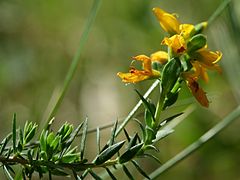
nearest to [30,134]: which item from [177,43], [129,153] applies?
[129,153]

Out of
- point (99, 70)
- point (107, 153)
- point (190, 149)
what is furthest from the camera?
point (99, 70)

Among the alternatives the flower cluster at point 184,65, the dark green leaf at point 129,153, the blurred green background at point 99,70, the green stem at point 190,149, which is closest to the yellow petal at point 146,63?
the flower cluster at point 184,65

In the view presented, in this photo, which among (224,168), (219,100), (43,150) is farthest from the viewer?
(219,100)

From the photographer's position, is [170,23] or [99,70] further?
[99,70]

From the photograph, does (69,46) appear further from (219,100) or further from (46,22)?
(219,100)

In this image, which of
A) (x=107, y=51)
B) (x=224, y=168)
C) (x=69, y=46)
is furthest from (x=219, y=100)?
(x=69, y=46)

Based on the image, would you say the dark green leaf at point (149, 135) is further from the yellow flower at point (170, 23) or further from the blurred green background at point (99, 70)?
the blurred green background at point (99, 70)

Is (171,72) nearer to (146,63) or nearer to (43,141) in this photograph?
(146,63)
